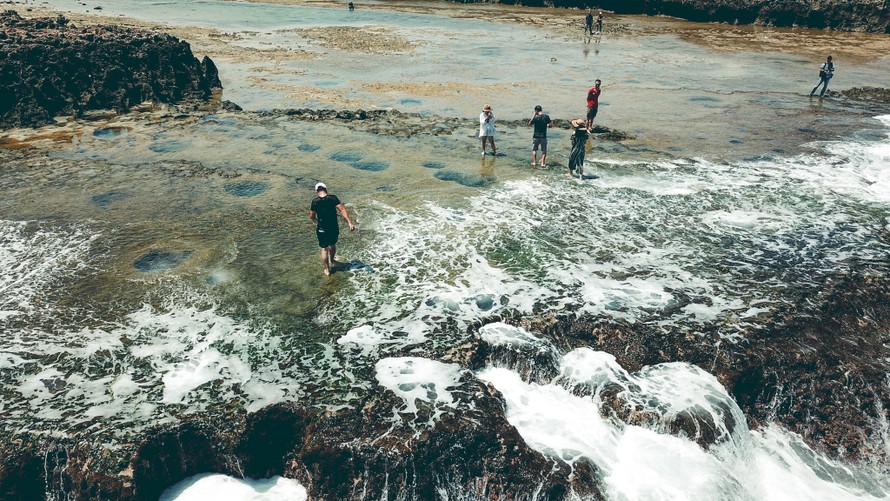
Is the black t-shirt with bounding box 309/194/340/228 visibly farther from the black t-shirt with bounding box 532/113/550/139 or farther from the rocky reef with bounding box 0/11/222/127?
the rocky reef with bounding box 0/11/222/127

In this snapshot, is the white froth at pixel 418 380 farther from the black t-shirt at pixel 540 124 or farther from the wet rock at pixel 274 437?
the black t-shirt at pixel 540 124

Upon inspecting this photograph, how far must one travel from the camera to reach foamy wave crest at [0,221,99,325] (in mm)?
9719

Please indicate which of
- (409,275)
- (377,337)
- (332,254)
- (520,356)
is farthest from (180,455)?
(520,356)

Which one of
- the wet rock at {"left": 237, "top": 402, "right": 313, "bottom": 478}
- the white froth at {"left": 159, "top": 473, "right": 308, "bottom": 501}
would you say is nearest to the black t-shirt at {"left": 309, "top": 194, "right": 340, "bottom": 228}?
the wet rock at {"left": 237, "top": 402, "right": 313, "bottom": 478}

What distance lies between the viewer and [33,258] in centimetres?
1087

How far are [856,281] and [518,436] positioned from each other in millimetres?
7537

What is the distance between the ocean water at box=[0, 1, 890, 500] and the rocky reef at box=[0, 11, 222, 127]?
439 cm

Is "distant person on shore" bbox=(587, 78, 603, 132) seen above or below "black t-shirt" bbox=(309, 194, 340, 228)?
above

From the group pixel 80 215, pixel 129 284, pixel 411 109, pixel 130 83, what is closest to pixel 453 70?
pixel 411 109

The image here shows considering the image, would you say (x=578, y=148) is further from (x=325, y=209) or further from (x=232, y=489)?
(x=232, y=489)

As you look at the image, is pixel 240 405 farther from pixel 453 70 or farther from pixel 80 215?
pixel 453 70

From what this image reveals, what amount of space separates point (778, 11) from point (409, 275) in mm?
44582

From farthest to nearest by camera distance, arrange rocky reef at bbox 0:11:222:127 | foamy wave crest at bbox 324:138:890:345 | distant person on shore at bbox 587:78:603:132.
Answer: rocky reef at bbox 0:11:222:127
distant person on shore at bbox 587:78:603:132
foamy wave crest at bbox 324:138:890:345

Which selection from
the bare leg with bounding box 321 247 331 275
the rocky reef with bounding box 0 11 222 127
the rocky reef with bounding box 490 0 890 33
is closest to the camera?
the bare leg with bounding box 321 247 331 275
